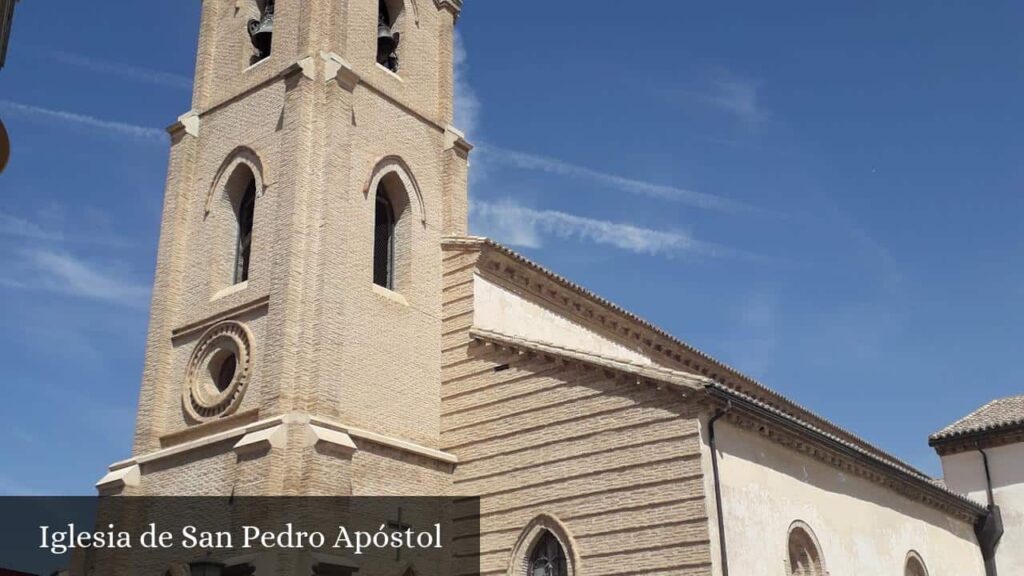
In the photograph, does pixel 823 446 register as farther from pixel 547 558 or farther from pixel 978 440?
pixel 978 440

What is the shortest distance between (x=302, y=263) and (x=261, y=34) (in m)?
5.54

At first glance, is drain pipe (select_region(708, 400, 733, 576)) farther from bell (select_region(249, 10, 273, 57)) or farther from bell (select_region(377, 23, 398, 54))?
bell (select_region(249, 10, 273, 57))

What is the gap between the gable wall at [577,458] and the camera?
13984 mm

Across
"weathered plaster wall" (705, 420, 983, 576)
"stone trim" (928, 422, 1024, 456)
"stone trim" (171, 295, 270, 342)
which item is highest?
"stone trim" (171, 295, 270, 342)

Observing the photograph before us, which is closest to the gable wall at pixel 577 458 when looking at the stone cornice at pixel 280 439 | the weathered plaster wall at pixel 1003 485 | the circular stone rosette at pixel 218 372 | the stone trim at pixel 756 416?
the stone trim at pixel 756 416

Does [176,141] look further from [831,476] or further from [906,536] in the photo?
[906,536]

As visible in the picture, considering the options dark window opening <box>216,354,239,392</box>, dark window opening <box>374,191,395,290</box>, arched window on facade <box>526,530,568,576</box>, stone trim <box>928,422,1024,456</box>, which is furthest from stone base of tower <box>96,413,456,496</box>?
stone trim <box>928,422,1024,456</box>

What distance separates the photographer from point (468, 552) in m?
16.2

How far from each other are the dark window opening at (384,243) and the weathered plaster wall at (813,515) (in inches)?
261

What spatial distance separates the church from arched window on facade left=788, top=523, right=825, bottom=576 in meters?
0.03

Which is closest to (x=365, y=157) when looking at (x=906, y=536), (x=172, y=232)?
(x=172, y=232)

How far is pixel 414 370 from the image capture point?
17.5m

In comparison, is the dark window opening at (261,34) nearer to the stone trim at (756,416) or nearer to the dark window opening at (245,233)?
the dark window opening at (245,233)

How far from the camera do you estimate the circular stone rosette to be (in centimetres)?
1648
